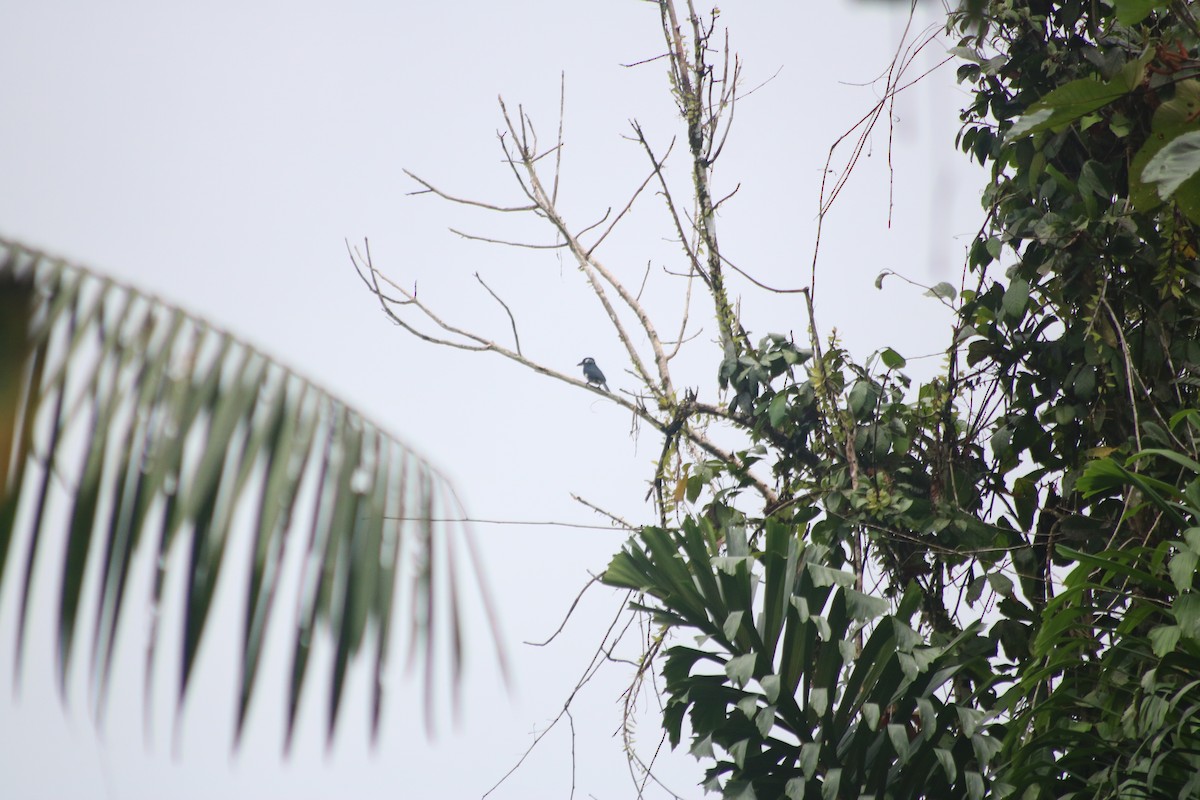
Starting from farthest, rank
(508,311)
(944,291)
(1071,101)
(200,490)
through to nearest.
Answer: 1. (508,311)
2. (944,291)
3. (1071,101)
4. (200,490)

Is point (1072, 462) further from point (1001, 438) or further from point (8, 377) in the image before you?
point (8, 377)

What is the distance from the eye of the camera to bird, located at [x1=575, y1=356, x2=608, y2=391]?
3.88m

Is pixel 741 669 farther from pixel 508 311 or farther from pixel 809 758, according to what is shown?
pixel 508 311

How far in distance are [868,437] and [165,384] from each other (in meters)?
2.19

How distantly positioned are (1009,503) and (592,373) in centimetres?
178

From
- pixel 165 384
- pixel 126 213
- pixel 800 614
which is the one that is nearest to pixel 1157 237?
pixel 800 614

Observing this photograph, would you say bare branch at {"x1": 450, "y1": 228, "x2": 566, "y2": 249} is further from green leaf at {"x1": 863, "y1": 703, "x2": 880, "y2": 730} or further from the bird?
green leaf at {"x1": 863, "y1": 703, "x2": 880, "y2": 730}

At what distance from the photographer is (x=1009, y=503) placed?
8.52 ft

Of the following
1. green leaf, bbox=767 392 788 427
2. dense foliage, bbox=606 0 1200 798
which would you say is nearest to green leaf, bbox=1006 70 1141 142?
dense foliage, bbox=606 0 1200 798

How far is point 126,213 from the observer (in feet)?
7.93

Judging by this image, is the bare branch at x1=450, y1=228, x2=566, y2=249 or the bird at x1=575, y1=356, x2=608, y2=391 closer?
the bare branch at x1=450, y1=228, x2=566, y2=249

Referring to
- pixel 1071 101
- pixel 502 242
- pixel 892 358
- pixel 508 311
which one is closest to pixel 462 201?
pixel 502 242

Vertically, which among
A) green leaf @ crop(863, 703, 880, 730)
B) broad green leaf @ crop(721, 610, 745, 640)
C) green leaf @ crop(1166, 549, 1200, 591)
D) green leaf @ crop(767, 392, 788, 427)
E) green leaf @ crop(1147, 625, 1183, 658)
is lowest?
green leaf @ crop(863, 703, 880, 730)

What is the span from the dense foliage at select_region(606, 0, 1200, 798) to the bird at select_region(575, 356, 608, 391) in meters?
0.84
